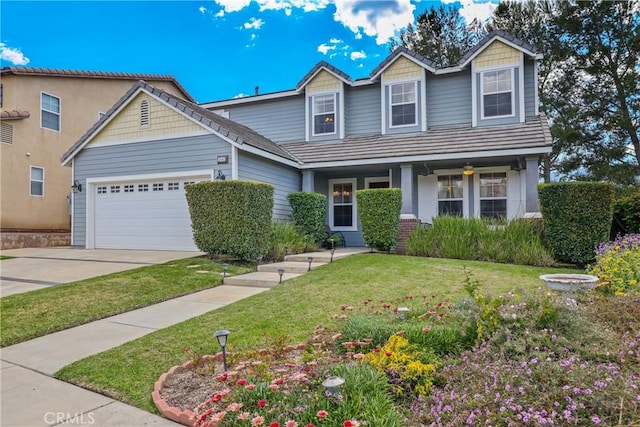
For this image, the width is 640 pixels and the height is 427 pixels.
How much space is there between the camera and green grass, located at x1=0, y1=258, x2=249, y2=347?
5.25 m

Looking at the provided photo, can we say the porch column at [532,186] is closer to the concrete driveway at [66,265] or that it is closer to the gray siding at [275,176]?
the gray siding at [275,176]

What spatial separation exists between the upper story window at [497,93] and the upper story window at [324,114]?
513cm

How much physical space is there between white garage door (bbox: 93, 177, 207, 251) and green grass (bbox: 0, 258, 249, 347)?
9.69 feet

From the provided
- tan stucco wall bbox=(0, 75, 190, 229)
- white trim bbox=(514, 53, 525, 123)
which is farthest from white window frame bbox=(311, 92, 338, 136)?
tan stucco wall bbox=(0, 75, 190, 229)

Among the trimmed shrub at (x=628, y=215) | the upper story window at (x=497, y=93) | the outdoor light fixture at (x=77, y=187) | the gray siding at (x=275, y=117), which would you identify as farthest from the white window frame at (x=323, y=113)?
the trimmed shrub at (x=628, y=215)

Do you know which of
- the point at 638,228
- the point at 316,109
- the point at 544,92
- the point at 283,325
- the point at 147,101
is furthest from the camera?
the point at 544,92

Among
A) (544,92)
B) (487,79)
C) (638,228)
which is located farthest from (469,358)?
(544,92)

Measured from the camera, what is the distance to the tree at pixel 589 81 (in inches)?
691

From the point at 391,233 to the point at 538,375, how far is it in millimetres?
8302

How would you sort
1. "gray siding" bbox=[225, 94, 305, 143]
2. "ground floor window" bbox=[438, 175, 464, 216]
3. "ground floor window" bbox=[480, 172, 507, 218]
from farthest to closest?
"gray siding" bbox=[225, 94, 305, 143], "ground floor window" bbox=[438, 175, 464, 216], "ground floor window" bbox=[480, 172, 507, 218]

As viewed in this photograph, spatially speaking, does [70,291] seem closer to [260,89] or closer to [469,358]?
[469,358]

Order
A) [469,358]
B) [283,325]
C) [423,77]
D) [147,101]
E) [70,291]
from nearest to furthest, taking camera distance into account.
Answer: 1. [469,358]
2. [283,325]
3. [70,291]
4. [147,101]
5. [423,77]

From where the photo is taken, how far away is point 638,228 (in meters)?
9.73

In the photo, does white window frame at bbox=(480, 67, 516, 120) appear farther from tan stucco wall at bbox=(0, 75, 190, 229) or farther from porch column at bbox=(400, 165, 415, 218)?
tan stucco wall at bbox=(0, 75, 190, 229)
